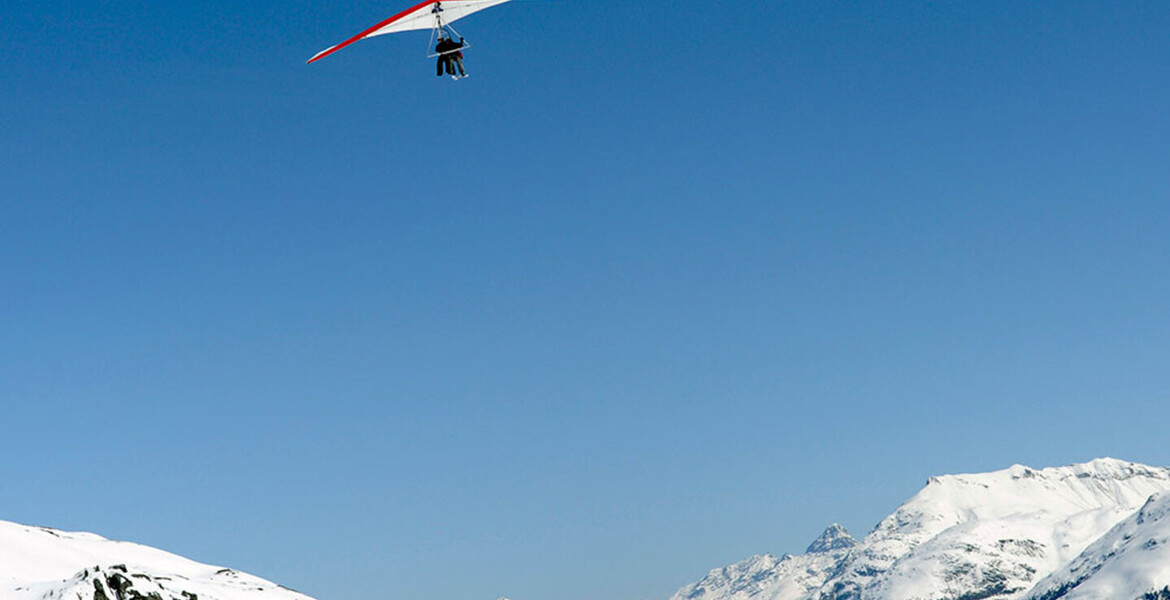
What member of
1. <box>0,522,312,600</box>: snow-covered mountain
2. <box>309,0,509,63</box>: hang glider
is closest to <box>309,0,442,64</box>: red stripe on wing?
<box>309,0,509,63</box>: hang glider

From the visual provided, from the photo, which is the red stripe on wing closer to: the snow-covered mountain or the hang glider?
the hang glider

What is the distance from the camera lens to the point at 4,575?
98438 mm

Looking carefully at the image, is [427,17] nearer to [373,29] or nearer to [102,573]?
[373,29]

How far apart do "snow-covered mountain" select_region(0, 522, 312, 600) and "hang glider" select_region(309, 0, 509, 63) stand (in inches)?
1713

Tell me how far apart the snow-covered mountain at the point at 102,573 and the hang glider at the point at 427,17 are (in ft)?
143

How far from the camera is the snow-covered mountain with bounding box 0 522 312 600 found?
306 feet

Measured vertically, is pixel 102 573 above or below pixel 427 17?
below

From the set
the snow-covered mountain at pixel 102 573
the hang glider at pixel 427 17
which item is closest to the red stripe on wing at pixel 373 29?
the hang glider at pixel 427 17

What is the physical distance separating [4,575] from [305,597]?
3810 centimetres

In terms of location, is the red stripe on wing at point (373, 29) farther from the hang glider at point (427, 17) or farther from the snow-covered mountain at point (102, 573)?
the snow-covered mountain at point (102, 573)

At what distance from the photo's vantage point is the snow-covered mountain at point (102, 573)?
93.1 meters

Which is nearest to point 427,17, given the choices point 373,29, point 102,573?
point 373,29

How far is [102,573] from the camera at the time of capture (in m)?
94.6

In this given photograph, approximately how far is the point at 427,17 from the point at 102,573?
1946 inches
